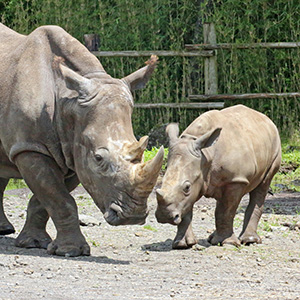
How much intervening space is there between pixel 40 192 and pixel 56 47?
1192 mm

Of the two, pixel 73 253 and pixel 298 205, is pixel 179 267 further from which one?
pixel 298 205

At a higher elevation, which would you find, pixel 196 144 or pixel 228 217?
pixel 196 144

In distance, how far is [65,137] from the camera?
6.71m

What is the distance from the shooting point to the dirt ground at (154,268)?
5254 mm

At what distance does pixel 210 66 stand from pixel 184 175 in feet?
26.8

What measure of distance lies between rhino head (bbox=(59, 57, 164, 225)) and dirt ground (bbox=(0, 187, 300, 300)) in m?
0.47

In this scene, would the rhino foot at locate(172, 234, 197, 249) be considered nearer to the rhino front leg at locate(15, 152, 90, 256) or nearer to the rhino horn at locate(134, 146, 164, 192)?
the rhino front leg at locate(15, 152, 90, 256)

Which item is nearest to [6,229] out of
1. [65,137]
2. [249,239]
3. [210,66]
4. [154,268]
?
[65,137]

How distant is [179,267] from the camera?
6277mm

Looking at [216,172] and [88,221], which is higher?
[216,172]

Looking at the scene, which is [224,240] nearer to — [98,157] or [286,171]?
[98,157]

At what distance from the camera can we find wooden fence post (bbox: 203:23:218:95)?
1483 cm

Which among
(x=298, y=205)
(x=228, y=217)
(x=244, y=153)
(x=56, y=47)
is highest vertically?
(x=56, y=47)

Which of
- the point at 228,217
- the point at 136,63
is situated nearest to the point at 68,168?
the point at 228,217
